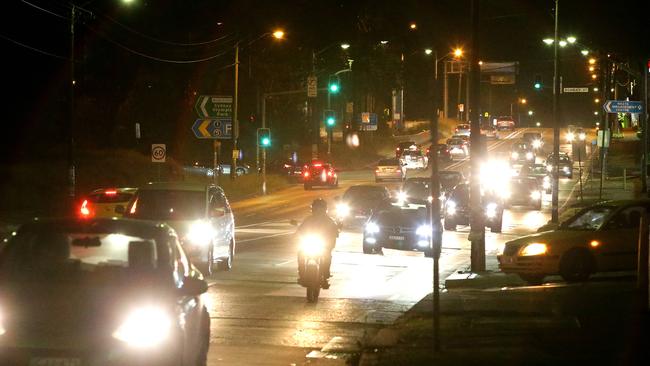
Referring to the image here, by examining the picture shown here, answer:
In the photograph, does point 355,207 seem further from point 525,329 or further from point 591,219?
point 525,329

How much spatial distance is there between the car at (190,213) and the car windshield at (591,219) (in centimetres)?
702

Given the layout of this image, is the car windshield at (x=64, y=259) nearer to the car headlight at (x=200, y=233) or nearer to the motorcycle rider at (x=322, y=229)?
the motorcycle rider at (x=322, y=229)

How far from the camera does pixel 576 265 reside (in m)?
19.2

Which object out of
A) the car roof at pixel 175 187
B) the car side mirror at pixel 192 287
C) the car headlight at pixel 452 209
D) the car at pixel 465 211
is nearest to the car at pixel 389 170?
the car at pixel 465 211

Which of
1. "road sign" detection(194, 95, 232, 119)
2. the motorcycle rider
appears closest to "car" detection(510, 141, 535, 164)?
"road sign" detection(194, 95, 232, 119)

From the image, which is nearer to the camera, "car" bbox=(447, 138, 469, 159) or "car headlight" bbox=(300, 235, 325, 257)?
"car headlight" bbox=(300, 235, 325, 257)

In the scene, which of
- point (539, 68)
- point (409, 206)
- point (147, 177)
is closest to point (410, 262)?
point (409, 206)

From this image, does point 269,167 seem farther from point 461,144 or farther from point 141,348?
point 141,348

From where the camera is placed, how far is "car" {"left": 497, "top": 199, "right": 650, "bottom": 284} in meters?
19.2

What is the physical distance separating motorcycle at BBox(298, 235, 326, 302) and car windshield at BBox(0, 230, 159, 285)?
821 centimetres

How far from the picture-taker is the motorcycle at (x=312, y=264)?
16.6 m

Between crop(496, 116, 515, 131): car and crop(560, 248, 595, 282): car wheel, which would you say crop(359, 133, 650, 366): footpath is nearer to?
crop(560, 248, 595, 282): car wheel

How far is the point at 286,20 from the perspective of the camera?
203 feet

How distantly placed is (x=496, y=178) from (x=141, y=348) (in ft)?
132
